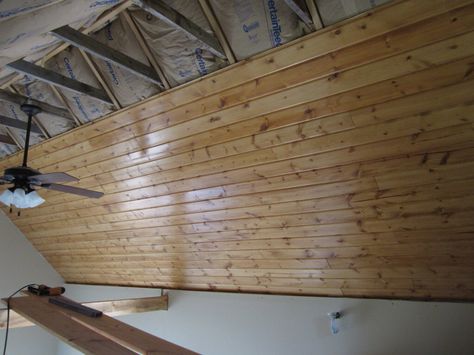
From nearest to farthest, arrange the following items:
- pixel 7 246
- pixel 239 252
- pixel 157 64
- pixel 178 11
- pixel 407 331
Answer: pixel 178 11
pixel 157 64
pixel 407 331
pixel 239 252
pixel 7 246

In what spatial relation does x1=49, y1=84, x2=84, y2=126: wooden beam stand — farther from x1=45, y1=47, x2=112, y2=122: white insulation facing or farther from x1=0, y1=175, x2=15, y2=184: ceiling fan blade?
x1=0, y1=175, x2=15, y2=184: ceiling fan blade

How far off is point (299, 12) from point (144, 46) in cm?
110

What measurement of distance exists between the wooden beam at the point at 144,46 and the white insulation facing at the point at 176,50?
0.09 ft

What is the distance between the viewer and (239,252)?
330cm

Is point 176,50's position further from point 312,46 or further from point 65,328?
point 65,328

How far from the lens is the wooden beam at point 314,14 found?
1686 mm

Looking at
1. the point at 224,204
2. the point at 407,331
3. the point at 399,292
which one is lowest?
the point at 407,331

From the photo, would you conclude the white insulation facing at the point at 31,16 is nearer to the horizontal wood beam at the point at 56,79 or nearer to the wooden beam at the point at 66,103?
the horizontal wood beam at the point at 56,79

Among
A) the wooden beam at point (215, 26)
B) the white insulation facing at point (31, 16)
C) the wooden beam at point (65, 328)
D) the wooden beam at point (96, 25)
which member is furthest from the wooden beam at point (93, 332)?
the wooden beam at point (96, 25)

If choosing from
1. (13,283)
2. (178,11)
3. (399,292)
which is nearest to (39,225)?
(13,283)

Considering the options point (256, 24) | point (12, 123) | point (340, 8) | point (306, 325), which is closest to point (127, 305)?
point (306, 325)

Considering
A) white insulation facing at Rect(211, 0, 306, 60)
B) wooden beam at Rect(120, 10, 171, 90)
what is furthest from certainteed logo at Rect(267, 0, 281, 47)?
wooden beam at Rect(120, 10, 171, 90)

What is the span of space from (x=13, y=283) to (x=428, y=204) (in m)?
6.14

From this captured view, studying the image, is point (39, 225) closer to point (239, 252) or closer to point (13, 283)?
point (13, 283)
